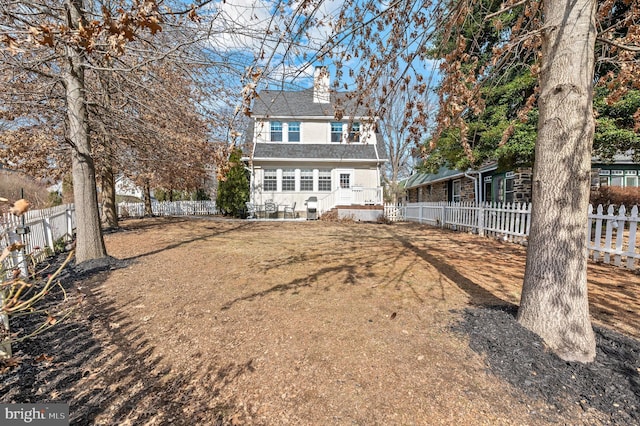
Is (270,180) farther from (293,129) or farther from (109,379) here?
(109,379)

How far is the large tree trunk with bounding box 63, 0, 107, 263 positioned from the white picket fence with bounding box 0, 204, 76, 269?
70 centimetres

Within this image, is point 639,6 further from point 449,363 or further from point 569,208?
point 449,363

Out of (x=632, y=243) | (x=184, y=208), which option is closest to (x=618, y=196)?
(x=632, y=243)

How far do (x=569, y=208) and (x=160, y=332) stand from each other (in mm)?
3827

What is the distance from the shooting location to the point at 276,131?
18188 millimetres

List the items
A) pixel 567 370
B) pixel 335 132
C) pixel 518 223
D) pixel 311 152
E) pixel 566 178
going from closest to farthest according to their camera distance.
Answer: pixel 567 370 < pixel 566 178 < pixel 518 223 < pixel 311 152 < pixel 335 132

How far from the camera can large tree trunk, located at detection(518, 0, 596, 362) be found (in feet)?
7.58

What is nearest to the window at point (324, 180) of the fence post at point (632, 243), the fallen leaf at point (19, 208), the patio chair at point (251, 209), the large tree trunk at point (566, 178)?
the patio chair at point (251, 209)

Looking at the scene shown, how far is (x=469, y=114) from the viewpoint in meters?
9.92

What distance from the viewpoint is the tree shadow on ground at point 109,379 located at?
71.1 inches

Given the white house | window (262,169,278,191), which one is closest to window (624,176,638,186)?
the white house

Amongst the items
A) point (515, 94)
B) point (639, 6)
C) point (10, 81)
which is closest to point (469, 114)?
point (515, 94)

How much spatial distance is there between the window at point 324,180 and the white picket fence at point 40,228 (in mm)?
12410

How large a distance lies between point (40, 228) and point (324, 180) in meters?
13.8
